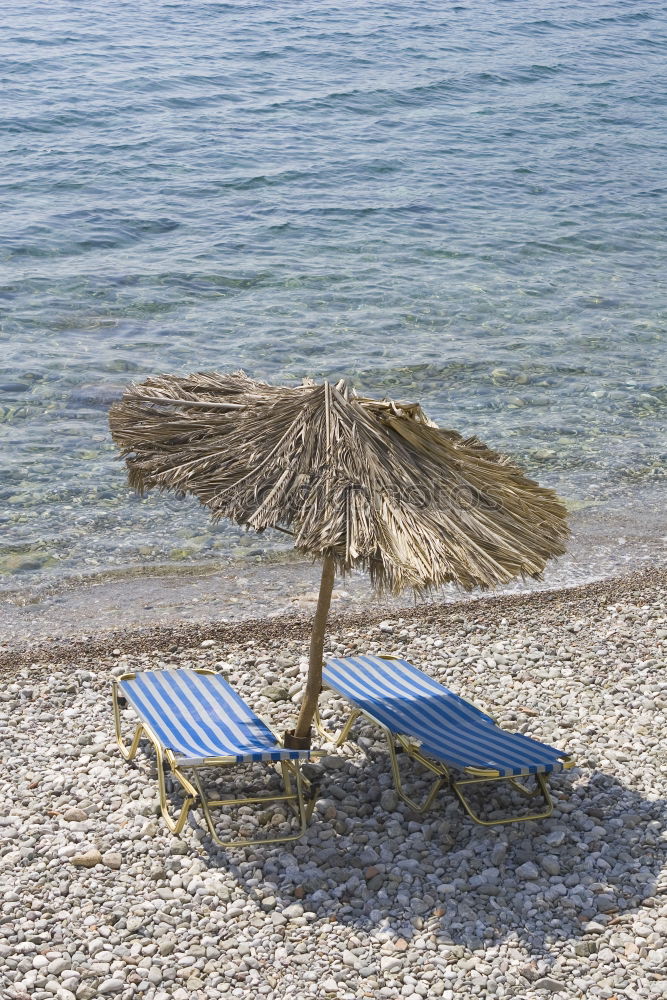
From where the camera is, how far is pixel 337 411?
5086 mm

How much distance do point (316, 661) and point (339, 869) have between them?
1.06 meters

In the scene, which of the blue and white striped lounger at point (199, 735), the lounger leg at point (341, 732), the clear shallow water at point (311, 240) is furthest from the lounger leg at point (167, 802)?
the clear shallow water at point (311, 240)

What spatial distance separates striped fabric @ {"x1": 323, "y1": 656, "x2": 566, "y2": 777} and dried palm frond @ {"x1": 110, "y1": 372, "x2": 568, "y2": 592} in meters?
0.86

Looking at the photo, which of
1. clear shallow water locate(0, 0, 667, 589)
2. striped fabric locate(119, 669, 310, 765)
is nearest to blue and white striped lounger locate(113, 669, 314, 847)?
striped fabric locate(119, 669, 310, 765)

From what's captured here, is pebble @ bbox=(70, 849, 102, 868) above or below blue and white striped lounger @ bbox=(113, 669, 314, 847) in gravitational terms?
below

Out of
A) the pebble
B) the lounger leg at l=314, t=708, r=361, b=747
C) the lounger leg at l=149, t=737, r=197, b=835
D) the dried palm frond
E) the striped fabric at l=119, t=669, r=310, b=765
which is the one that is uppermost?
the dried palm frond

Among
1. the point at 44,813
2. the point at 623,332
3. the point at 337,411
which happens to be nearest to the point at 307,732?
the point at 44,813

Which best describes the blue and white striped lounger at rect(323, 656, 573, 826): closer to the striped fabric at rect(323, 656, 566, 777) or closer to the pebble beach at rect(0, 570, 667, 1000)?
the striped fabric at rect(323, 656, 566, 777)

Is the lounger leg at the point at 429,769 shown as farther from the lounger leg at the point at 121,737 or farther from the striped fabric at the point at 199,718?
the lounger leg at the point at 121,737

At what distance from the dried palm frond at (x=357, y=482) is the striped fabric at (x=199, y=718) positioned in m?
0.96

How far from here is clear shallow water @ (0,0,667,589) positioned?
37.1 ft

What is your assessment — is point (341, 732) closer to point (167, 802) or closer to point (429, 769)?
point (429, 769)

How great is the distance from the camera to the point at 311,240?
59.6ft

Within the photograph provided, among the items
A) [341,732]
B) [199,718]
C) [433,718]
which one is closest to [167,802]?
[199,718]
